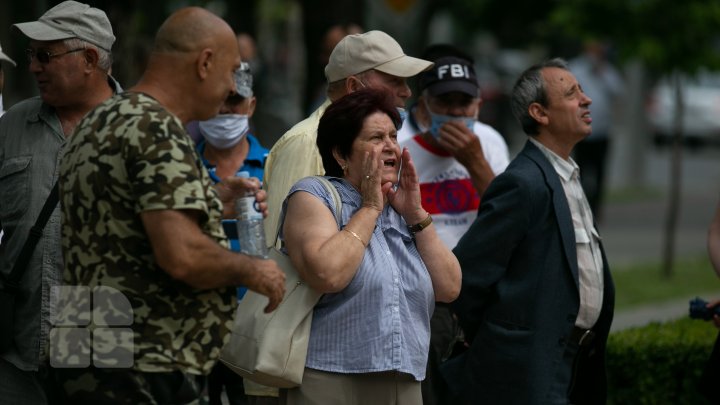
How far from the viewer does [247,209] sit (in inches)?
172

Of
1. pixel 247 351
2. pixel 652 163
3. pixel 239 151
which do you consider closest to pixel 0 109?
pixel 239 151

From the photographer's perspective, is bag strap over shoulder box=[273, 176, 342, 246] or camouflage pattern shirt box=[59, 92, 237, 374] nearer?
camouflage pattern shirt box=[59, 92, 237, 374]

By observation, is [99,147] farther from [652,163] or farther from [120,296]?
[652,163]

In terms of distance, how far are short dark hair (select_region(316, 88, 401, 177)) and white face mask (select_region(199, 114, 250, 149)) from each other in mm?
1691

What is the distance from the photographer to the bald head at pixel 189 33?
159 inches

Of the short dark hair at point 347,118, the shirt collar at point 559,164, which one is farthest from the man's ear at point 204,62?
the shirt collar at point 559,164

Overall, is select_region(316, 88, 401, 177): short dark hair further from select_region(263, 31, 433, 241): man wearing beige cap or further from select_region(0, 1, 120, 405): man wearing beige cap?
select_region(0, 1, 120, 405): man wearing beige cap

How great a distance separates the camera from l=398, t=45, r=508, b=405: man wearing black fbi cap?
658 cm

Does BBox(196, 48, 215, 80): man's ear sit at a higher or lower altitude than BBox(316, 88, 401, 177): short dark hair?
higher

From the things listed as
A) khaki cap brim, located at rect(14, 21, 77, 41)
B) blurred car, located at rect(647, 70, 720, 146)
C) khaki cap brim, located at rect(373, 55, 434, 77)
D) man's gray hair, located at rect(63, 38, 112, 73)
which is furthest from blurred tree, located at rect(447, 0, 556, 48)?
khaki cap brim, located at rect(14, 21, 77, 41)

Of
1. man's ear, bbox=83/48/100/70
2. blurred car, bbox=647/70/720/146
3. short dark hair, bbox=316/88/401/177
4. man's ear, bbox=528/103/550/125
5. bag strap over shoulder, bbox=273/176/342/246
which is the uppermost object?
man's ear, bbox=83/48/100/70

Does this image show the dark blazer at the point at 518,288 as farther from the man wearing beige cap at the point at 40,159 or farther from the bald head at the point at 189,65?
the bald head at the point at 189,65

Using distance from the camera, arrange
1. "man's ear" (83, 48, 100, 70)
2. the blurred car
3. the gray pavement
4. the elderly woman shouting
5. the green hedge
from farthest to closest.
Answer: the blurred car < the gray pavement < the green hedge < "man's ear" (83, 48, 100, 70) < the elderly woman shouting

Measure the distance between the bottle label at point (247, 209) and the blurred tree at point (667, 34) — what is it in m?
9.56
